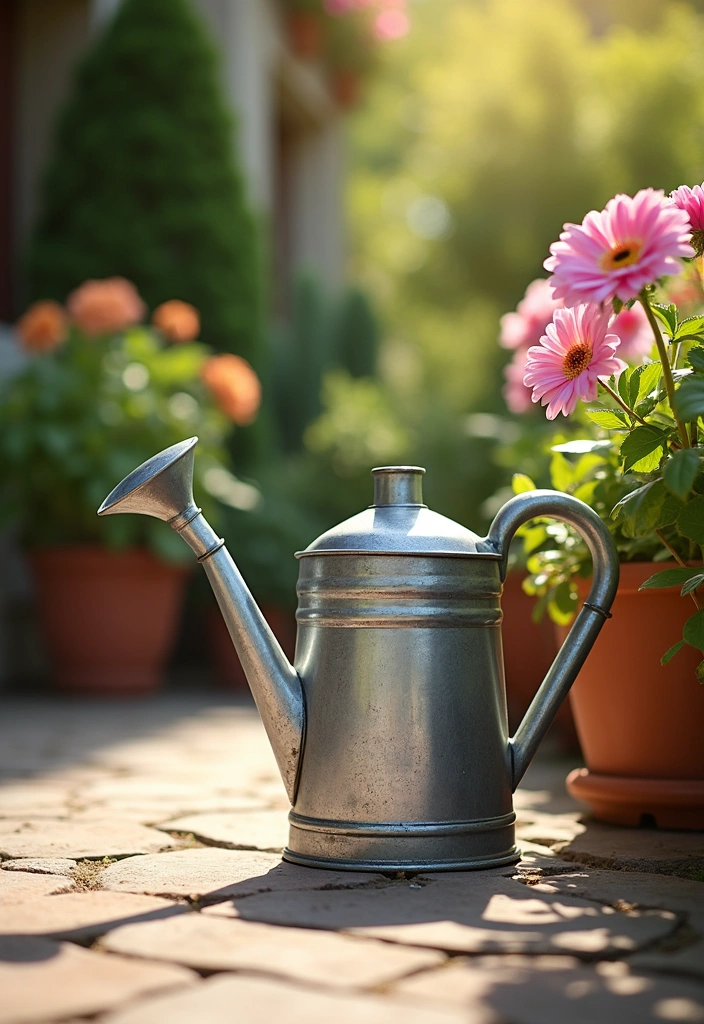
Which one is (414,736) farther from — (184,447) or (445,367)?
(445,367)

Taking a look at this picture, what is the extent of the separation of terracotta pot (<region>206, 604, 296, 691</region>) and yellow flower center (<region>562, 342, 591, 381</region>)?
3170 millimetres

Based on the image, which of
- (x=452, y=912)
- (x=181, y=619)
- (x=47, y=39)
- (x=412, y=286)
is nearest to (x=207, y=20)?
(x=47, y=39)

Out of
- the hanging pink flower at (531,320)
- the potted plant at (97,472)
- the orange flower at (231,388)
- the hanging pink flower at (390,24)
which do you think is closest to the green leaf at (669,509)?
the hanging pink flower at (531,320)

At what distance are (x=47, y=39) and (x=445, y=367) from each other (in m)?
6.93

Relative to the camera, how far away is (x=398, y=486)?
1.65 metres

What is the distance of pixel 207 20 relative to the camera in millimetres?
6609

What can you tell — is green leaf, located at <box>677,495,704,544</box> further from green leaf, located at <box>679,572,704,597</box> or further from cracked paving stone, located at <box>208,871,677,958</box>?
cracked paving stone, located at <box>208,871,677,958</box>

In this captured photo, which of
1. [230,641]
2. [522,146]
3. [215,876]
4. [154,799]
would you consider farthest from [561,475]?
[522,146]

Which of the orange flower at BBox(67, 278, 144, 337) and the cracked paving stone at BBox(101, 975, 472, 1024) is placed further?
the orange flower at BBox(67, 278, 144, 337)

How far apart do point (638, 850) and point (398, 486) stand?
62 centimetres

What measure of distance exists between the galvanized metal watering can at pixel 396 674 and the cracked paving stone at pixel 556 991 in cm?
39

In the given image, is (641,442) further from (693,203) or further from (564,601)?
(564,601)

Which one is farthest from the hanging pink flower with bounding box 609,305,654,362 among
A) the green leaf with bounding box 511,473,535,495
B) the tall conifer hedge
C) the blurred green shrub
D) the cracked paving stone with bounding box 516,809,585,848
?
the blurred green shrub

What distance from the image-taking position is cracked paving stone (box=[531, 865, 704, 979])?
Result: 114 centimetres
